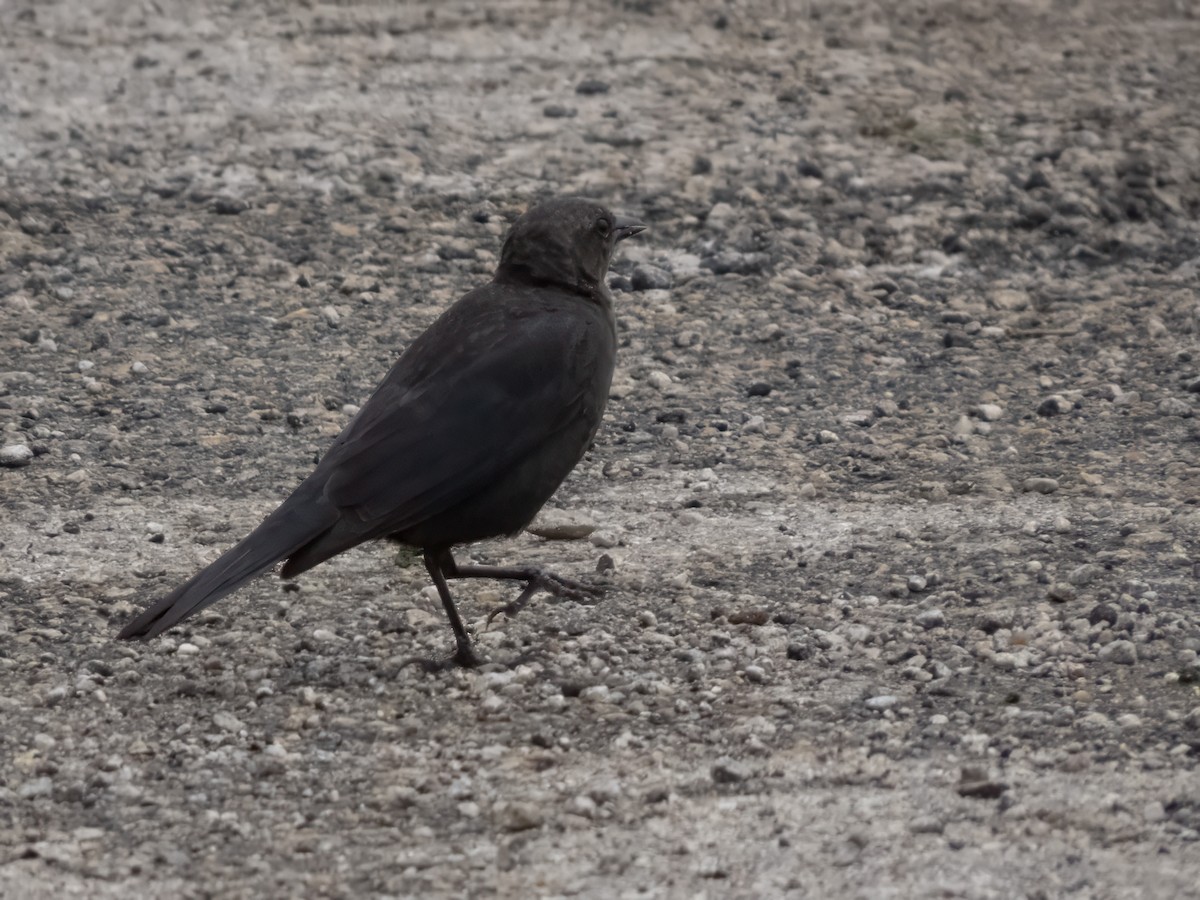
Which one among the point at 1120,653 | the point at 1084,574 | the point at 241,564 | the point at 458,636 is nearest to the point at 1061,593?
the point at 1084,574

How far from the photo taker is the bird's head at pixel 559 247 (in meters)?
5.45

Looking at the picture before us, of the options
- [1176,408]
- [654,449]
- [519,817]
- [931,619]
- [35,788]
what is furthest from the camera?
[1176,408]

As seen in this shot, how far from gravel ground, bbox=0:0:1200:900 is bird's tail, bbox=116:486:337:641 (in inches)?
12.7

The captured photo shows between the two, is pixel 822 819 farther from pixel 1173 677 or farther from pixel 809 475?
pixel 809 475

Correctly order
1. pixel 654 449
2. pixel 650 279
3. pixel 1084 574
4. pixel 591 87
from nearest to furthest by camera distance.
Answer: pixel 1084 574 → pixel 654 449 → pixel 650 279 → pixel 591 87

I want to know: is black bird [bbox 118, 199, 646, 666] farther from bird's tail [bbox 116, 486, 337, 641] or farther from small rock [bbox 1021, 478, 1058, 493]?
small rock [bbox 1021, 478, 1058, 493]

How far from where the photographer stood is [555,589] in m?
5.16

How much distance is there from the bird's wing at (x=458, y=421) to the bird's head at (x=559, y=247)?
326mm

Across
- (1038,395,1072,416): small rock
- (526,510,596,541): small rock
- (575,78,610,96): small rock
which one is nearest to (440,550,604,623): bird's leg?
(526,510,596,541): small rock

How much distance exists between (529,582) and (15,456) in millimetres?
2076

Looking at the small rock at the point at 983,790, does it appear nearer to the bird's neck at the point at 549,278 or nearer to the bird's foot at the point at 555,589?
the bird's foot at the point at 555,589

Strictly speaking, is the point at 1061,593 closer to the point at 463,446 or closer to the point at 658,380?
the point at 463,446

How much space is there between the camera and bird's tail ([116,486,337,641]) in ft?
14.1

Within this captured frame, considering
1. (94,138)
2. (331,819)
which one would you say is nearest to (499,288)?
(331,819)
